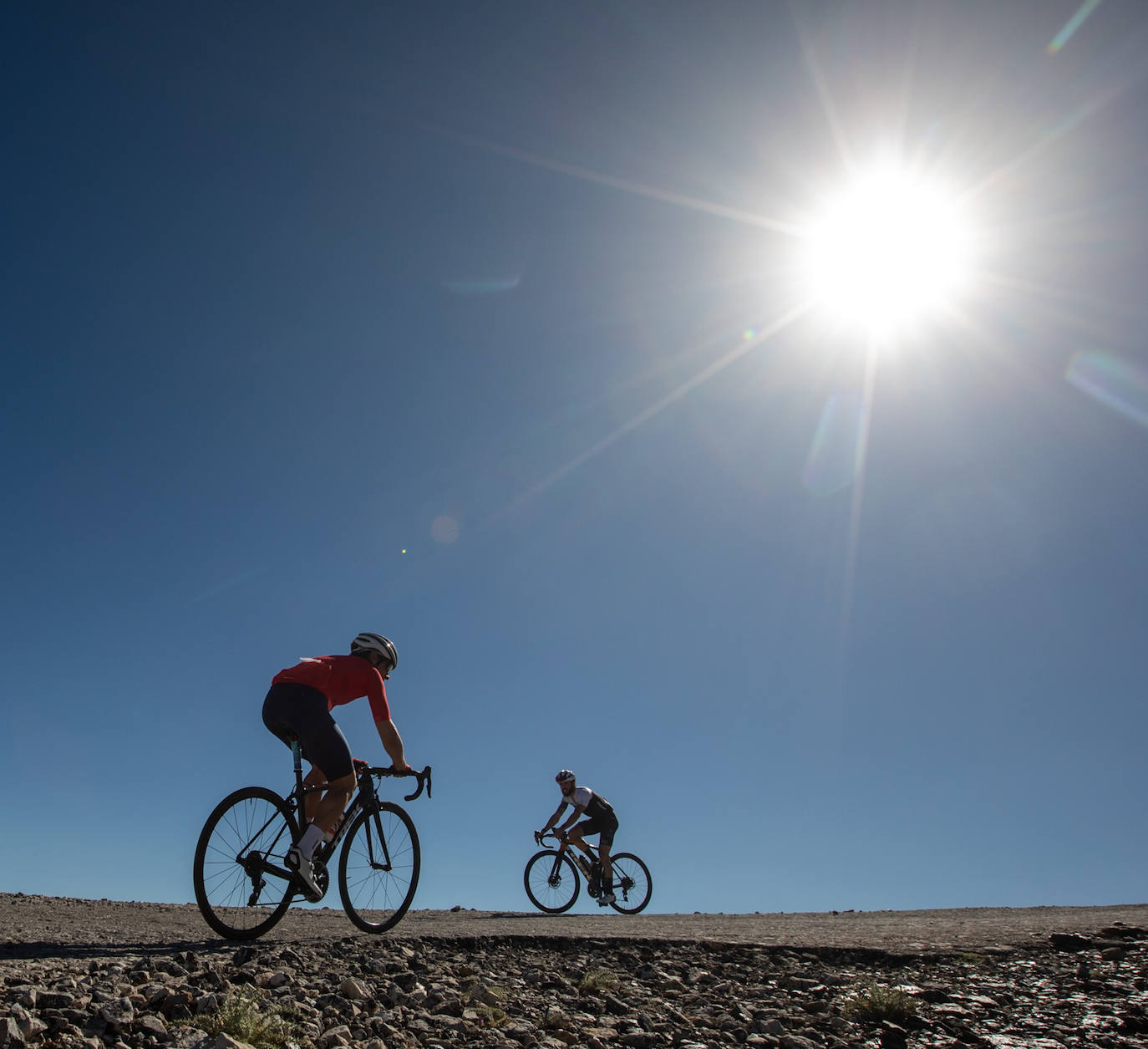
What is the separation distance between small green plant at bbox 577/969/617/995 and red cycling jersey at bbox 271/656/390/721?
2679 mm

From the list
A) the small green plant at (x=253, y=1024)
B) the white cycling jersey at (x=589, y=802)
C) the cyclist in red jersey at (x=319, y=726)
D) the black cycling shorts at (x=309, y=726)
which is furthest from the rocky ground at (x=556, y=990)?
the white cycling jersey at (x=589, y=802)

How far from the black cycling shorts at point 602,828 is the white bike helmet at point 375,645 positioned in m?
8.36

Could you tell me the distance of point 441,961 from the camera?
5090mm

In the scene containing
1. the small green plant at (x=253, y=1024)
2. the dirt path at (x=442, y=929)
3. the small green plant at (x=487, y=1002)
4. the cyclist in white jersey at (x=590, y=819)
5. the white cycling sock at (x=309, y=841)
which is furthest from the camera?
the cyclist in white jersey at (x=590, y=819)

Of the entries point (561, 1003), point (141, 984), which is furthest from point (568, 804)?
point (141, 984)

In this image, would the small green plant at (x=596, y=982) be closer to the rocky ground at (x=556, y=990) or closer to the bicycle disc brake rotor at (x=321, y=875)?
the rocky ground at (x=556, y=990)

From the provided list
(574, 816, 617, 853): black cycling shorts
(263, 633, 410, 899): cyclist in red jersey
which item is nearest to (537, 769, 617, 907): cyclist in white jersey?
(574, 816, 617, 853): black cycling shorts

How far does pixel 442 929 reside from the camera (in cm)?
692

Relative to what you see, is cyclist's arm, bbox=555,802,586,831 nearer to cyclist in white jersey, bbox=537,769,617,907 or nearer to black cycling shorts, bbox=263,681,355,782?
cyclist in white jersey, bbox=537,769,617,907

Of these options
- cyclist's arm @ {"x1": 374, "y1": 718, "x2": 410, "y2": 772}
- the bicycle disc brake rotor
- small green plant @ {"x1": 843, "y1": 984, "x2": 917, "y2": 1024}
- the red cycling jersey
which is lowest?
small green plant @ {"x1": 843, "y1": 984, "x2": 917, "y2": 1024}

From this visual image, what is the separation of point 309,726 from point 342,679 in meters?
0.50

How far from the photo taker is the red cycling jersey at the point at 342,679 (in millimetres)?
5996

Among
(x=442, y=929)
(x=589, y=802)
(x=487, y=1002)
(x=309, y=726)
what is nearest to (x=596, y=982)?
(x=487, y=1002)

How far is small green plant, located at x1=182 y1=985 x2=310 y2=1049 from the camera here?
3.18 meters
